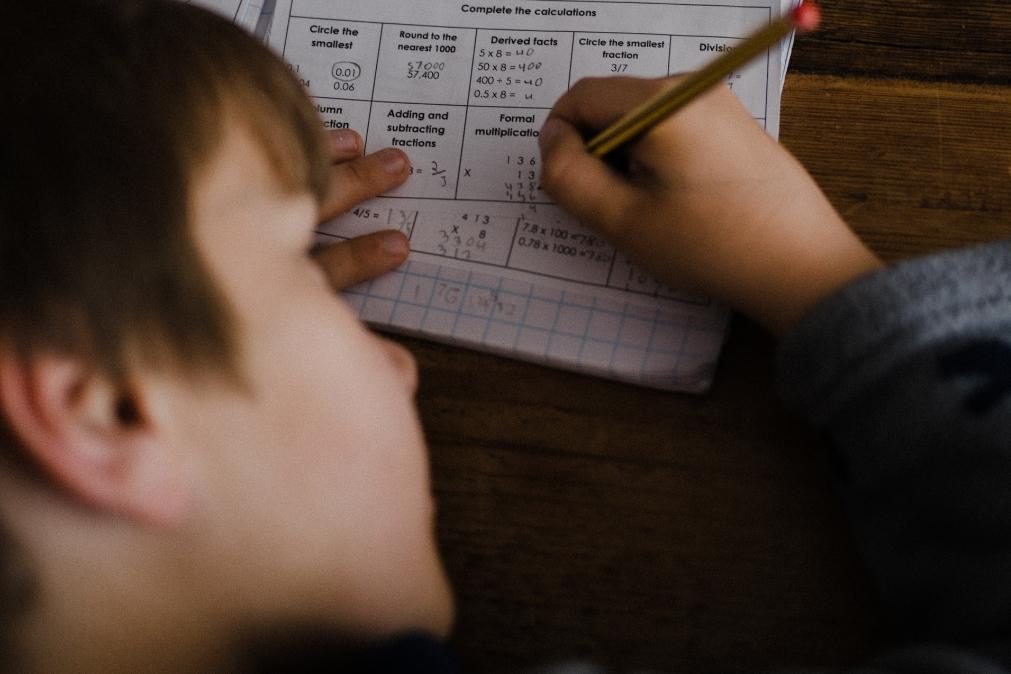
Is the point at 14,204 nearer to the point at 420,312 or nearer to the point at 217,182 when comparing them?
the point at 217,182

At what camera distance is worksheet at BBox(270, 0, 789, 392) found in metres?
0.52

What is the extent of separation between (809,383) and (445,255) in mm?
225

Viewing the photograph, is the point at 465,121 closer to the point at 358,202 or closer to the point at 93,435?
the point at 358,202

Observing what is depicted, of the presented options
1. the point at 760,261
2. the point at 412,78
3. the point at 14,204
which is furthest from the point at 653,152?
the point at 14,204

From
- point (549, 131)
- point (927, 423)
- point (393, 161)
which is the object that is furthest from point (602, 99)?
point (927, 423)

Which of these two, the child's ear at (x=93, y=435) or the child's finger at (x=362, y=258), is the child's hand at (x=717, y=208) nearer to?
the child's finger at (x=362, y=258)

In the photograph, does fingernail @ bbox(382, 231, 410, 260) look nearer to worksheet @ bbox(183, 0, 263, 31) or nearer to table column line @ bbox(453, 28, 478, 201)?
table column line @ bbox(453, 28, 478, 201)

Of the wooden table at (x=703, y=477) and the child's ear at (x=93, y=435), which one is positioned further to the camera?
the wooden table at (x=703, y=477)

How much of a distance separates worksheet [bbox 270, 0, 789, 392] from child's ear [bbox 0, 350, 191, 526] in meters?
0.21

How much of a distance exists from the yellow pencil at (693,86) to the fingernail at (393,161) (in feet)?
0.41

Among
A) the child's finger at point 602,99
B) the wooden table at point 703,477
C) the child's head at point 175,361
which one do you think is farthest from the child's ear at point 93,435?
the child's finger at point 602,99

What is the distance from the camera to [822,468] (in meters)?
0.49

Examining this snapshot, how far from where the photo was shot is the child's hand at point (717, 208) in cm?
49

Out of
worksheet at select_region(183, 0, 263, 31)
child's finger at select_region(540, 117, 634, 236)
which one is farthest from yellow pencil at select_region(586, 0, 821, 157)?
worksheet at select_region(183, 0, 263, 31)
